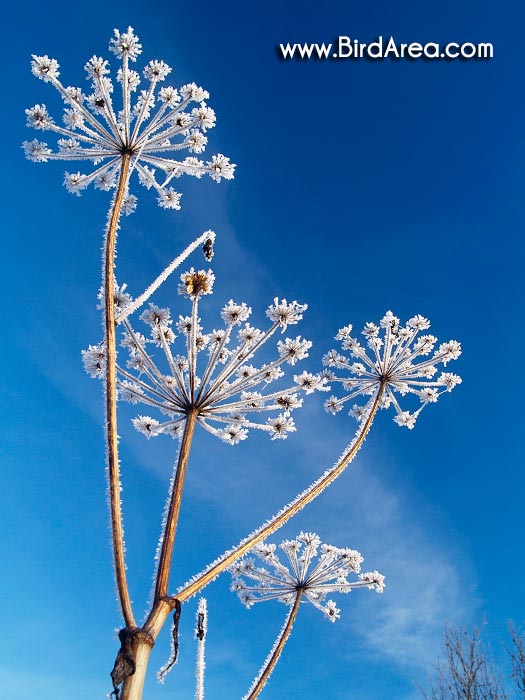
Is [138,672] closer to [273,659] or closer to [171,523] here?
[171,523]

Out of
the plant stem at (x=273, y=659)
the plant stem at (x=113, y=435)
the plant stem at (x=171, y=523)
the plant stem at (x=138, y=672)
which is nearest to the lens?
the plant stem at (x=138, y=672)

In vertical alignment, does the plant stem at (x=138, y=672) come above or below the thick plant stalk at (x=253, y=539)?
below

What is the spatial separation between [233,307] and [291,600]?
19.0 ft

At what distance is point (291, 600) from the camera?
1024 cm

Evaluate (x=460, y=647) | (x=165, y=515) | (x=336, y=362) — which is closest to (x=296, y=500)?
(x=165, y=515)

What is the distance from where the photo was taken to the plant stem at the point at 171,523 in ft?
11.7

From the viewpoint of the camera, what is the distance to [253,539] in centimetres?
430

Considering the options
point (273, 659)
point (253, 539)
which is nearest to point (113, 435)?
point (253, 539)

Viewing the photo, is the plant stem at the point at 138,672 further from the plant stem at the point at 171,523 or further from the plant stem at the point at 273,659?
the plant stem at the point at 273,659

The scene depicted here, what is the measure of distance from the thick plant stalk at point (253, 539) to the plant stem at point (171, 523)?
0.09m

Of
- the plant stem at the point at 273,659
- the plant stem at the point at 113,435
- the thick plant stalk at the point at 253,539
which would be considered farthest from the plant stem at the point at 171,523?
the plant stem at the point at 273,659

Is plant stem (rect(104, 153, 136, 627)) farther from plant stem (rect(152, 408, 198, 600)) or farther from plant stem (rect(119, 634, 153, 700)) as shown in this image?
plant stem (rect(152, 408, 198, 600))

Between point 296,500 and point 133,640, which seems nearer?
point 133,640

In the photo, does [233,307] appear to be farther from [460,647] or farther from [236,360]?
[460,647]
